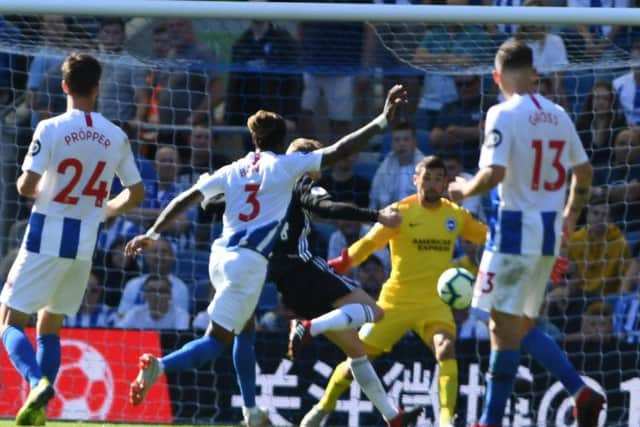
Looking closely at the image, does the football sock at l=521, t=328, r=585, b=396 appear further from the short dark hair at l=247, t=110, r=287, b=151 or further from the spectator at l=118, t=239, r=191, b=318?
the spectator at l=118, t=239, r=191, b=318

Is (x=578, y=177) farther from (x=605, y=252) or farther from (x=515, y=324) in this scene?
(x=605, y=252)

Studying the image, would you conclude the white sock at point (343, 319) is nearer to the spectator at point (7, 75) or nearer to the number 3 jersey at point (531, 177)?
the number 3 jersey at point (531, 177)

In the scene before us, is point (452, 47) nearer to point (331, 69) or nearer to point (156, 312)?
point (331, 69)

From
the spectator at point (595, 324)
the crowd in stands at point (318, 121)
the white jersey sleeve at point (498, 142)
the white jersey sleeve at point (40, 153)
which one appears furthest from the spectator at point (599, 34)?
the white jersey sleeve at point (40, 153)

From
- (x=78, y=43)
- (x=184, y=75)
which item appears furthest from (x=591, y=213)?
(x=78, y=43)

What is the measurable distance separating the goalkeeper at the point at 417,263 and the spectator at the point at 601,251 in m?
1.89

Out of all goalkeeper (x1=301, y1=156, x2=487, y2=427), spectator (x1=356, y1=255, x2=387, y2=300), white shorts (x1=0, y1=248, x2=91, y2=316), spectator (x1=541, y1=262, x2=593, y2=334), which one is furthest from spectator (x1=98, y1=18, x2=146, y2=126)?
white shorts (x1=0, y1=248, x2=91, y2=316)

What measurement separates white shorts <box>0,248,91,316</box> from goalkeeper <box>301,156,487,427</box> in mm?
2070

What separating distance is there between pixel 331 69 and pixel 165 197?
168cm

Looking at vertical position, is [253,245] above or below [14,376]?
above

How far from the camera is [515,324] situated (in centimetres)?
765

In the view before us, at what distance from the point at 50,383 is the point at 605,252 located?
196 inches

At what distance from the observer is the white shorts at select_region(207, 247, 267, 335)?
27.8 feet

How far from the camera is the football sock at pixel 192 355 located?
841 cm
